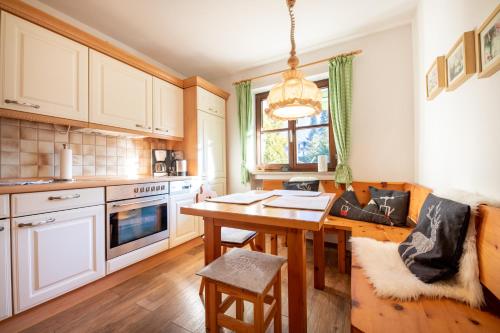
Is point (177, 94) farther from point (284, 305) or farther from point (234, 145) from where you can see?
point (284, 305)

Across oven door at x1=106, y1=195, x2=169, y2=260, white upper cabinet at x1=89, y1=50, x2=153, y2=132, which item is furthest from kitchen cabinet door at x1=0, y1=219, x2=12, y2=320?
white upper cabinet at x1=89, y1=50, x2=153, y2=132

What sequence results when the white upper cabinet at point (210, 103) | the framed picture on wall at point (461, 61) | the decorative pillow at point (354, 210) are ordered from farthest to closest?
the white upper cabinet at point (210, 103) < the decorative pillow at point (354, 210) < the framed picture on wall at point (461, 61)

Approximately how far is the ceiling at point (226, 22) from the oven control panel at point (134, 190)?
5.61 feet

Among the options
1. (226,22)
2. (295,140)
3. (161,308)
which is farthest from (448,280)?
(226,22)

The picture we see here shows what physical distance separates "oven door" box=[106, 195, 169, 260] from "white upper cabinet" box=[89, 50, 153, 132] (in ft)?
2.77

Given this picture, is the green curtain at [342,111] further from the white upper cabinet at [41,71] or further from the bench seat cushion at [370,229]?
the white upper cabinet at [41,71]

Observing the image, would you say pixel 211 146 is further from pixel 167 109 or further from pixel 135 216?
pixel 135 216

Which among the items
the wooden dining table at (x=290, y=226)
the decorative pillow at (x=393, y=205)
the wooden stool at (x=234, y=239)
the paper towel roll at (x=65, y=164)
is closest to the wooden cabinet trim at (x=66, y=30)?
the paper towel roll at (x=65, y=164)

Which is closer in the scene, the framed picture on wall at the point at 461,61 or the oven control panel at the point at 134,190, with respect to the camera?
the framed picture on wall at the point at 461,61

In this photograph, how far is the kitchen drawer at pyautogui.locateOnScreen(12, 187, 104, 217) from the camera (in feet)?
4.35

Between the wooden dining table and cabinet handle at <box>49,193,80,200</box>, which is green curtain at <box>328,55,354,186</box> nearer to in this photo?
the wooden dining table

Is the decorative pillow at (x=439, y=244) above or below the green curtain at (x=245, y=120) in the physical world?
below

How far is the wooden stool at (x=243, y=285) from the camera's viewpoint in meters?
0.94

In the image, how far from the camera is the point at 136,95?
2307 mm
